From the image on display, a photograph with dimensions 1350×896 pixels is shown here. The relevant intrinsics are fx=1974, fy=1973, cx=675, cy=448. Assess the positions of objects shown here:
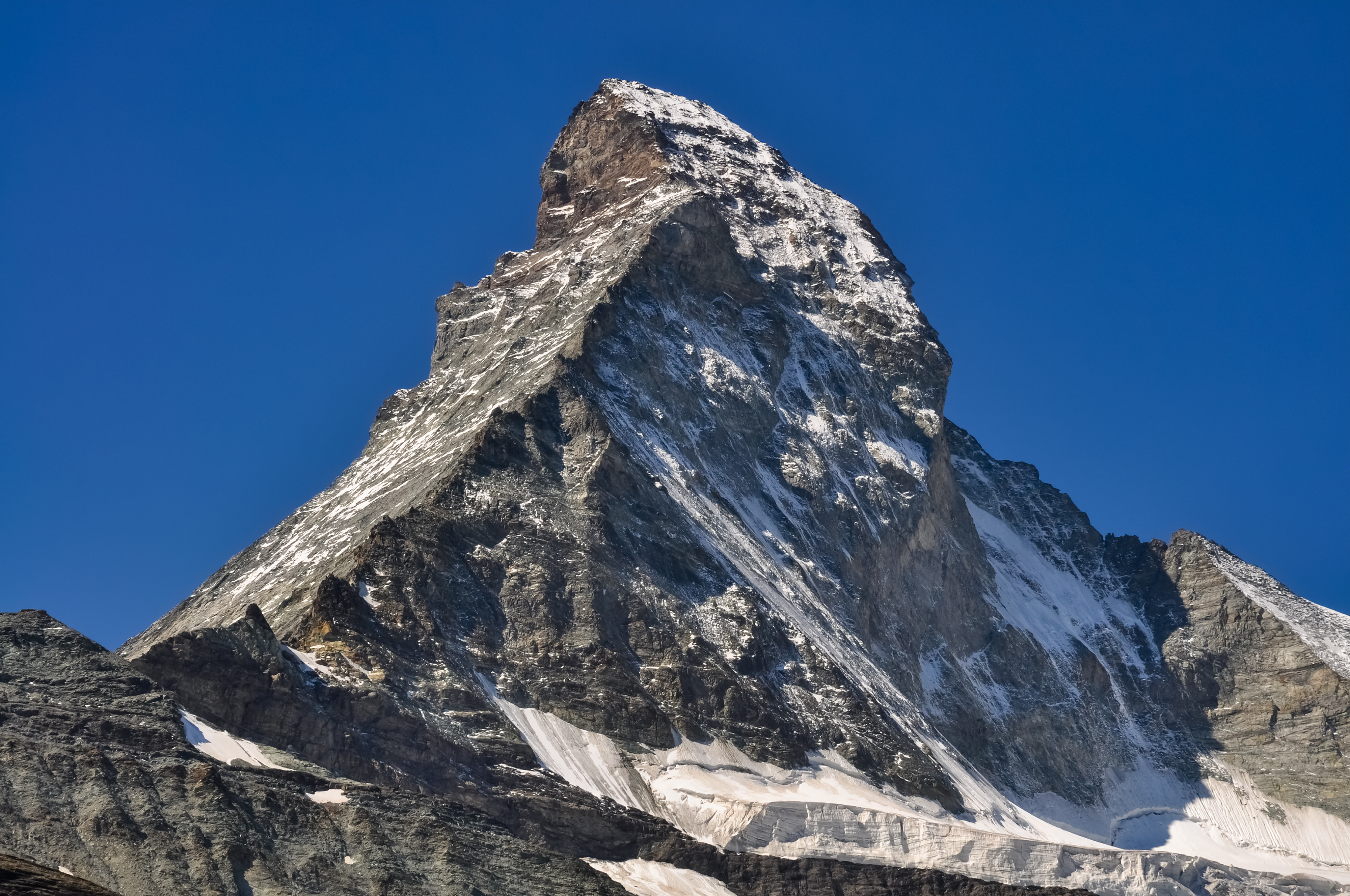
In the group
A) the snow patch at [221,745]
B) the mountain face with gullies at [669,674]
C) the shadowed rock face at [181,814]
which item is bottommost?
the shadowed rock face at [181,814]

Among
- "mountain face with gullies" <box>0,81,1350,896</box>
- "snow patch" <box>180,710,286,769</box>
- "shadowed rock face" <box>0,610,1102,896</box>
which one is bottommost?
"shadowed rock face" <box>0,610,1102,896</box>

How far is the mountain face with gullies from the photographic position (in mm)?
115500

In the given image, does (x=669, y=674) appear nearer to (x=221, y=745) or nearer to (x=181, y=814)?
(x=221, y=745)

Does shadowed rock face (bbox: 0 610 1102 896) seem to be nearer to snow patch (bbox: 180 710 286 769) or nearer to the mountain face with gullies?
the mountain face with gullies

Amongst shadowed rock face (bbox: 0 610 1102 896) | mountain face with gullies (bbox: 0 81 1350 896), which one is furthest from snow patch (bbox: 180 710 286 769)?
shadowed rock face (bbox: 0 610 1102 896)

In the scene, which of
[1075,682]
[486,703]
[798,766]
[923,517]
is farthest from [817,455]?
[486,703]

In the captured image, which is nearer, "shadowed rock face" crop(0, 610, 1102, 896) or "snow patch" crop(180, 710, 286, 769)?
"shadowed rock face" crop(0, 610, 1102, 896)

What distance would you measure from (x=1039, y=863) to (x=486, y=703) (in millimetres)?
42890

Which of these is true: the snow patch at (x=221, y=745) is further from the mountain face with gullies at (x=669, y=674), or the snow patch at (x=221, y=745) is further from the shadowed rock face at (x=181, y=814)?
the shadowed rock face at (x=181, y=814)

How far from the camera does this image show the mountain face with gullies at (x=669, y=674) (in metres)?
116

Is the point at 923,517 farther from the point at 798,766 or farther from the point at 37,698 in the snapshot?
the point at 37,698

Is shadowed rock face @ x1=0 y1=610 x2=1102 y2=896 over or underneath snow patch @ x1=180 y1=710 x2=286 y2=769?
underneath

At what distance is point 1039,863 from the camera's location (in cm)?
14225

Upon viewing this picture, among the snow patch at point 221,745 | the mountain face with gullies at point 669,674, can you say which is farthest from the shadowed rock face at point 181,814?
the snow patch at point 221,745
